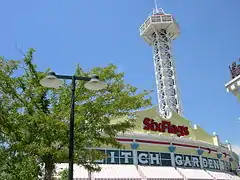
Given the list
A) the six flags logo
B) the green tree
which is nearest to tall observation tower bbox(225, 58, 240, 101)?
the green tree

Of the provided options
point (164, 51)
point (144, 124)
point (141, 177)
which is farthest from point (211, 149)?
point (164, 51)

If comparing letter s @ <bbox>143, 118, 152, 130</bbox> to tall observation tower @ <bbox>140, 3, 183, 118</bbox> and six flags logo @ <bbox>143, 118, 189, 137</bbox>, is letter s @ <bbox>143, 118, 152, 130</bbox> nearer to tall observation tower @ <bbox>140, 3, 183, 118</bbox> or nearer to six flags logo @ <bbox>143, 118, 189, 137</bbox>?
six flags logo @ <bbox>143, 118, 189, 137</bbox>

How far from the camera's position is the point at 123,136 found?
2853 cm

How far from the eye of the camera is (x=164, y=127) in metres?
32.4

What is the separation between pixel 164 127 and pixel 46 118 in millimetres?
21261

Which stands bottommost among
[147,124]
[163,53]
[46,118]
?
[46,118]

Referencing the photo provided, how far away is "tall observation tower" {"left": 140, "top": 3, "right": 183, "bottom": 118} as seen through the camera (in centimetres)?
7300

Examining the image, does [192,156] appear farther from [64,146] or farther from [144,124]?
[64,146]

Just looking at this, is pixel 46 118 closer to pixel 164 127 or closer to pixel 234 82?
pixel 234 82

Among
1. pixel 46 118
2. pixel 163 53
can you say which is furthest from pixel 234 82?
pixel 163 53

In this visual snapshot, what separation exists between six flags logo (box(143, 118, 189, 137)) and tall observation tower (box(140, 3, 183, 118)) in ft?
119

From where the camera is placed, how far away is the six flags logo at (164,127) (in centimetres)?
3113

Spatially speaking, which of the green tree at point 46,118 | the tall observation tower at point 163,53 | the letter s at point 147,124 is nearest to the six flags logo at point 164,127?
the letter s at point 147,124

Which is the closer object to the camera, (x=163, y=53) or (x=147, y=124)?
(x=147, y=124)
